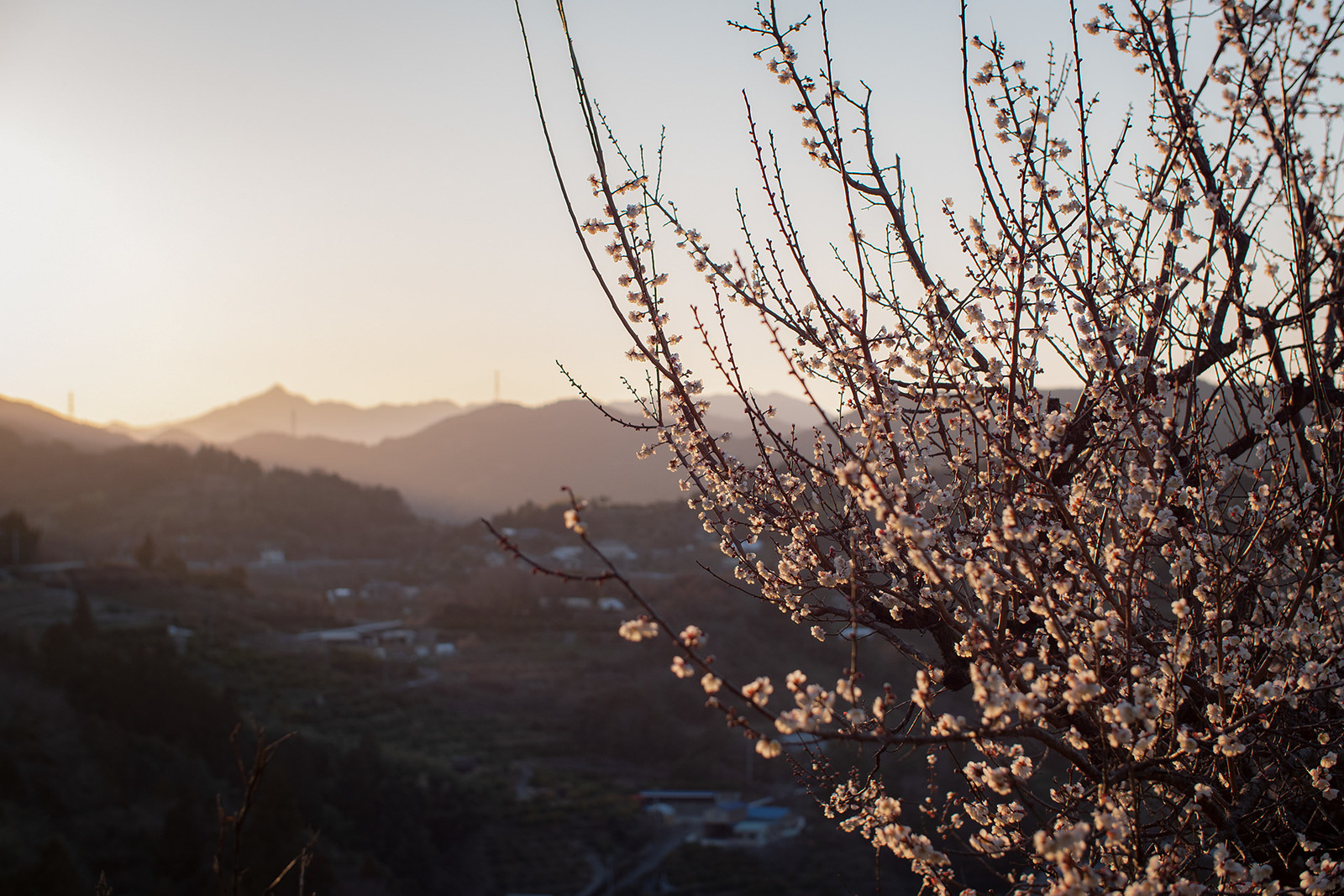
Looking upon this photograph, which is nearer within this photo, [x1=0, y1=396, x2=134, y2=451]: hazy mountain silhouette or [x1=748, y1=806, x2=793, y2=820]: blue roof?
[x1=748, y1=806, x2=793, y2=820]: blue roof

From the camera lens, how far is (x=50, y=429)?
207 feet

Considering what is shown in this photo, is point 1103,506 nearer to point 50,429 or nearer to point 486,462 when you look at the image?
point 486,462

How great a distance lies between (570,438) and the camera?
58438 mm

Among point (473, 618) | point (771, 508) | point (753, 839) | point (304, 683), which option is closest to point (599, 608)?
point (473, 618)

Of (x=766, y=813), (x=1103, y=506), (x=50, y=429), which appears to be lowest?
(x=766, y=813)

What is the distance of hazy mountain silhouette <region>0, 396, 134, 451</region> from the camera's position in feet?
189

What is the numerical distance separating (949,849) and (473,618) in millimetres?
35205

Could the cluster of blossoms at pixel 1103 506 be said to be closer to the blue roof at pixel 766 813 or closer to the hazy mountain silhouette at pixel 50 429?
the blue roof at pixel 766 813

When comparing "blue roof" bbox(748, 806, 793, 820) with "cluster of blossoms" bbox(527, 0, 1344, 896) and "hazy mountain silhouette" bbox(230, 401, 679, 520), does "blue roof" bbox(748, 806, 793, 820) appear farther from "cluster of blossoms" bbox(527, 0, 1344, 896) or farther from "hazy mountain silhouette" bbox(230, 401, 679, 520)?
"hazy mountain silhouette" bbox(230, 401, 679, 520)

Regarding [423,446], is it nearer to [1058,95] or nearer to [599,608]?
[599,608]

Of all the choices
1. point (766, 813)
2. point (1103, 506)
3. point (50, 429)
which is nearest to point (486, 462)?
point (50, 429)

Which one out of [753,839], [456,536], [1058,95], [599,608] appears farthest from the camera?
[456,536]

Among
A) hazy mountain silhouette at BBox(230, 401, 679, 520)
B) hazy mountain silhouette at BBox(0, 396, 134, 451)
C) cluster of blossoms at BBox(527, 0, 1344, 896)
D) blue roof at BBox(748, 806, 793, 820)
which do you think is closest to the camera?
cluster of blossoms at BBox(527, 0, 1344, 896)

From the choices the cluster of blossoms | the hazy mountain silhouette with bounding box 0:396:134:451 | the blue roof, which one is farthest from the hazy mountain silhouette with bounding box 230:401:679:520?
the cluster of blossoms
